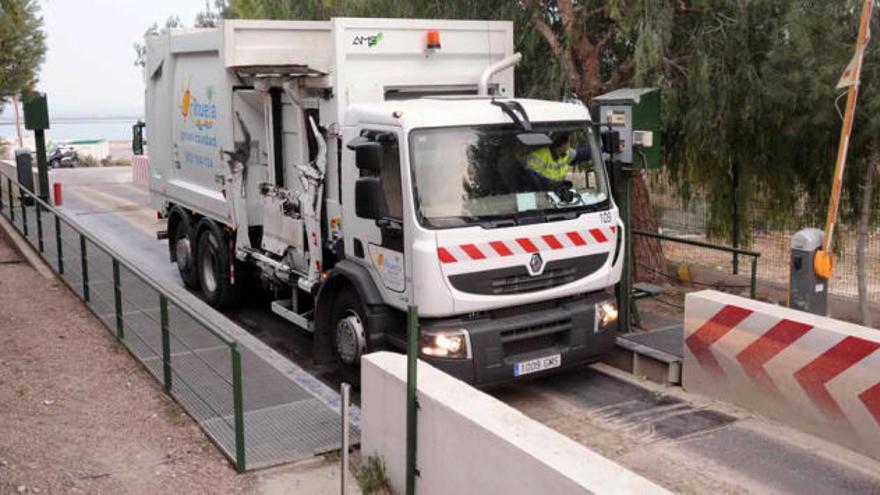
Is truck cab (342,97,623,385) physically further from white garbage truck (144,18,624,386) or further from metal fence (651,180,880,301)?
metal fence (651,180,880,301)

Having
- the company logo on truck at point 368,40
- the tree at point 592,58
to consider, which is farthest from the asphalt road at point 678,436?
the tree at point 592,58

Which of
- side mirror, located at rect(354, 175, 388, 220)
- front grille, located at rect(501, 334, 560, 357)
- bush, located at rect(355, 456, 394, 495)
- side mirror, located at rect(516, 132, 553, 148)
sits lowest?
bush, located at rect(355, 456, 394, 495)

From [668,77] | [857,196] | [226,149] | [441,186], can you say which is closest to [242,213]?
[226,149]

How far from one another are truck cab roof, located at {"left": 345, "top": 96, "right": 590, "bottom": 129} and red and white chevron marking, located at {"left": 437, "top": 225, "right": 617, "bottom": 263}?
3.24 feet

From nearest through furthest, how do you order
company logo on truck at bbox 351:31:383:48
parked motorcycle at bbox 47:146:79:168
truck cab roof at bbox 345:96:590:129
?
truck cab roof at bbox 345:96:590:129 < company logo on truck at bbox 351:31:383:48 < parked motorcycle at bbox 47:146:79:168

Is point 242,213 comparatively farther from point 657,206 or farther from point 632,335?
point 657,206

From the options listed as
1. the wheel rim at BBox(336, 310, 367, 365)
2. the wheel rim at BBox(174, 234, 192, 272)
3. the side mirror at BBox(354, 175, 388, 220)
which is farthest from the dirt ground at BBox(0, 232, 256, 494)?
the wheel rim at BBox(174, 234, 192, 272)

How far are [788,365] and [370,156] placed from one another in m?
3.58

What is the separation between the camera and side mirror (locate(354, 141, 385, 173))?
275 inches

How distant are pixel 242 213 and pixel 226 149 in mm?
712

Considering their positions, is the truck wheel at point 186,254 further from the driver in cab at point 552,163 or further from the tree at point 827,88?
the tree at point 827,88

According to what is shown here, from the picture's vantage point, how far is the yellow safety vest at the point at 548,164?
741 centimetres

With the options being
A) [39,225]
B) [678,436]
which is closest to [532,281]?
[678,436]

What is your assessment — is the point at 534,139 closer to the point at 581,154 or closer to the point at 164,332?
the point at 581,154
